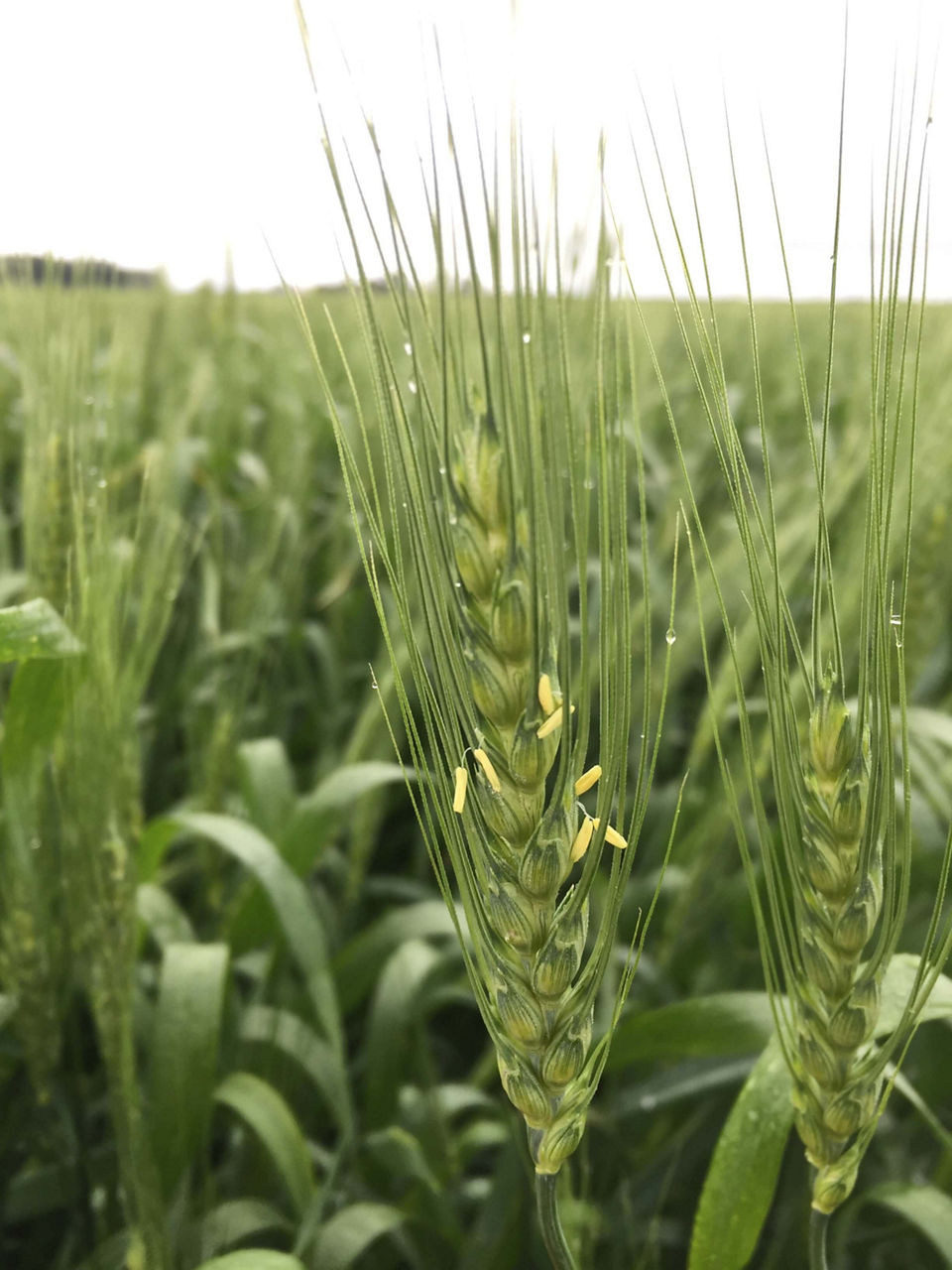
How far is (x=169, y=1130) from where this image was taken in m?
0.86

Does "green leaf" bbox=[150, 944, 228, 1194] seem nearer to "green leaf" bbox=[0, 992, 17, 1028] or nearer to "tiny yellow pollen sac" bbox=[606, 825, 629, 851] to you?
"green leaf" bbox=[0, 992, 17, 1028]

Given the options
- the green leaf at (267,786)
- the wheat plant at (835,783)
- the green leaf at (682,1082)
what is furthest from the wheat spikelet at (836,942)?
the green leaf at (267,786)

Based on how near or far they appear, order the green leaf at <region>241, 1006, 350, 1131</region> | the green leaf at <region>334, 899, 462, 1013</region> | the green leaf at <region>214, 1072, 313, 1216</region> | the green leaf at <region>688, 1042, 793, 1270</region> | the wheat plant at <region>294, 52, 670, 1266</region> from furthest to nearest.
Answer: the green leaf at <region>334, 899, 462, 1013</region>, the green leaf at <region>241, 1006, 350, 1131</region>, the green leaf at <region>214, 1072, 313, 1216</region>, the green leaf at <region>688, 1042, 793, 1270</region>, the wheat plant at <region>294, 52, 670, 1266</region>

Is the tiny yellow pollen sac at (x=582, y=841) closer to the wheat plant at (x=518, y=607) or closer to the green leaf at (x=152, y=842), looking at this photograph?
the wheat plant at (x=518, y=607)

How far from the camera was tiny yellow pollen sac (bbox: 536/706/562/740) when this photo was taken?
421mm

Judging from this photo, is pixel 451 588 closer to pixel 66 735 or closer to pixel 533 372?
pixel 533 372

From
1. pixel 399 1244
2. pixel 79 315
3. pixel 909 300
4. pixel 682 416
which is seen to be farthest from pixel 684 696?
pixel 909 300

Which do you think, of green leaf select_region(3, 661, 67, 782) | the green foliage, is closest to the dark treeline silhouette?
the green foliage

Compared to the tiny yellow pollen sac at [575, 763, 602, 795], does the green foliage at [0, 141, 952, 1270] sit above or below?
below

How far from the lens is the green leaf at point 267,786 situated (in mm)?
1191

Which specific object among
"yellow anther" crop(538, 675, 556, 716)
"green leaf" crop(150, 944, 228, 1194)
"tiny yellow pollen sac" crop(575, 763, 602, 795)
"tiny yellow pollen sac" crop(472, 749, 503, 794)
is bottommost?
"green leaf" crop(150, 944, 228, 1194)

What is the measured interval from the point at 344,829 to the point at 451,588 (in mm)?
1166

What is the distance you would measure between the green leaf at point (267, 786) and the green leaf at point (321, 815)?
56mm

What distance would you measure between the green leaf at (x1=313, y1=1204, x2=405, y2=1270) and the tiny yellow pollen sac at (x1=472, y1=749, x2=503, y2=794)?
0.63m
